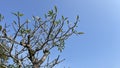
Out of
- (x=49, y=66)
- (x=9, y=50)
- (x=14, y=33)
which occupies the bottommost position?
(x=49, y=66)

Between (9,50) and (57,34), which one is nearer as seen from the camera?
(9,50)

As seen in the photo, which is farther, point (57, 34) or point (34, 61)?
point (57, 34)

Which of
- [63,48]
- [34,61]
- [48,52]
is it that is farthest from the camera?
[63,48]

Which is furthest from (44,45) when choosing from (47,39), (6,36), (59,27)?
(6,36)

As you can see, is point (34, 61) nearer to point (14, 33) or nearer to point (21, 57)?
point (21, 57)

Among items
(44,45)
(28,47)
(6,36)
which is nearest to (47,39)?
(44,45)

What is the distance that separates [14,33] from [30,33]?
2.36ft

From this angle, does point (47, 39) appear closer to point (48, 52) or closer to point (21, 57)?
point (48, 52)

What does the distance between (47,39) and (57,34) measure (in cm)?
45

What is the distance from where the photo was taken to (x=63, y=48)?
11.3m

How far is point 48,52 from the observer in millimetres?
9969

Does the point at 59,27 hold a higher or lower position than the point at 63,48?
higher

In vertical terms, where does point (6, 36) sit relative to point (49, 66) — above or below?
above

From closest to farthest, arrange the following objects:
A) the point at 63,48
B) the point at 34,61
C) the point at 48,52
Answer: the point at 34,61
the point at 48,52
the point at 63,48
